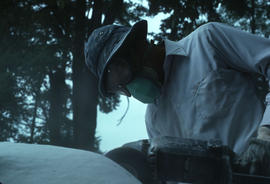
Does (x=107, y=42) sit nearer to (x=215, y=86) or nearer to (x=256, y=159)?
(x=215, y=86)

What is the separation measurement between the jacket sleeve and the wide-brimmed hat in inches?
15.6

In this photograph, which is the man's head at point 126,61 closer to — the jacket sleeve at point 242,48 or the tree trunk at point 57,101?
the jacket sleeve at point 242,48

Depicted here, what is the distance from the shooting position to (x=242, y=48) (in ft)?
6.24

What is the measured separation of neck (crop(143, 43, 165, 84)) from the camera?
214cm

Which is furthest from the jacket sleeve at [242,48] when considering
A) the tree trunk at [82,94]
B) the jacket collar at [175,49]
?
the tree trunk at [82,94]

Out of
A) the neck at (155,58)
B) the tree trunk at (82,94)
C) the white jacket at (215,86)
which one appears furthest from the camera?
the tree trunk at (82,94)

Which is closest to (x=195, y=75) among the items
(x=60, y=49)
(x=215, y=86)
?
(x=215, y=86)

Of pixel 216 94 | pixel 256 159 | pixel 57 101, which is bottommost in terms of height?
pixel 57 101

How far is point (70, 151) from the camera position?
164 cm

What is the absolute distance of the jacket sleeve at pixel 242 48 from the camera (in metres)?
1.81

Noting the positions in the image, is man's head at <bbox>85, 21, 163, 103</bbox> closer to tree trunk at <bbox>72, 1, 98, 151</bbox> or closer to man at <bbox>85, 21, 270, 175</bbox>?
man at <bbox>85, 21, 270, 175</bbox>

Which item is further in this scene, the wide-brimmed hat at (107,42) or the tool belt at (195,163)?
the wide-brimmed hat at (107,42)

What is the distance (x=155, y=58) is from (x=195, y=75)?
260mm

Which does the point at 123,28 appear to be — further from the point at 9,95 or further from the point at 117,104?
the point at 117,104
